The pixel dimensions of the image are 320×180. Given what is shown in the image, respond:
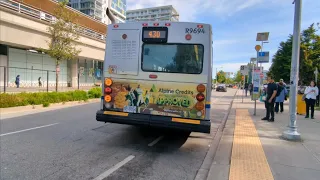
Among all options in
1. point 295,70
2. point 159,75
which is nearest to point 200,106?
point 159,75

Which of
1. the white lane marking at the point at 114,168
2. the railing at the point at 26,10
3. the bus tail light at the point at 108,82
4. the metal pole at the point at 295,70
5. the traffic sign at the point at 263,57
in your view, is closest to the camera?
the white lane marking at the point at 114,168

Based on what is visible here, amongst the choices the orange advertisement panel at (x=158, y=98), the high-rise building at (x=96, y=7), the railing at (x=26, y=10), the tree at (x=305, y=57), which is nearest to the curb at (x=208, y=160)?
the orange advertisement panel at (x=158, y=98)

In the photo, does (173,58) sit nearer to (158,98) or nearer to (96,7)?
(158,98)

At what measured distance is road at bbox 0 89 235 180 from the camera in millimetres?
4324

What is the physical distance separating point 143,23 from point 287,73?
4705 cm

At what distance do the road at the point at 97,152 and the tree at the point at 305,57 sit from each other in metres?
23.7

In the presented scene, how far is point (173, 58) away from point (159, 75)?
52cm

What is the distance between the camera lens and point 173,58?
5715 mm

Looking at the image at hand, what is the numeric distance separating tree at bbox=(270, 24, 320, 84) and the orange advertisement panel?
24019 mm

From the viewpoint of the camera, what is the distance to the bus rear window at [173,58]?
5609 millimetres

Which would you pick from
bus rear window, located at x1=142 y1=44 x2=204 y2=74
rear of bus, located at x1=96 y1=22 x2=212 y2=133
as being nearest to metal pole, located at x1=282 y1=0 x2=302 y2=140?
rear of bus, located at x1=96 y1=22 x2=212 y2=133

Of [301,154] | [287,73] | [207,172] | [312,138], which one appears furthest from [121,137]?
[287,73]

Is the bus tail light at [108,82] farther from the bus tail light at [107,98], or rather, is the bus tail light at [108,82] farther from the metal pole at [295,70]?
the metal pole at [295,70]

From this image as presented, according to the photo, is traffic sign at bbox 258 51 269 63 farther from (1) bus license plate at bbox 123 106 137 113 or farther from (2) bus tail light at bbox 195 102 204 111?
(1) bus license plate at bbox 123 106 137 113
